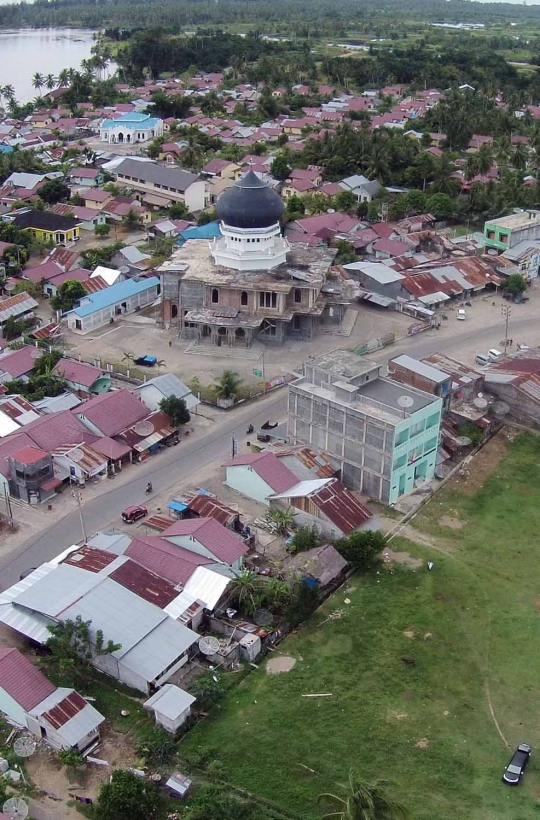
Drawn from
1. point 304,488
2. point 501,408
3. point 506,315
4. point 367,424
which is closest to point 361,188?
point 506,315

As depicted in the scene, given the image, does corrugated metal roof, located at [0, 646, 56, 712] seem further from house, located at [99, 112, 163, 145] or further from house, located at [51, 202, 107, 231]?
house, located at [99, 112, 163, 145]

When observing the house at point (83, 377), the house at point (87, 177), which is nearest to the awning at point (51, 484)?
the house at point (83, 377)

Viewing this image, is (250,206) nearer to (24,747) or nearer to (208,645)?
(208,645)

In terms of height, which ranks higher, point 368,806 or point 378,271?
point 368,806

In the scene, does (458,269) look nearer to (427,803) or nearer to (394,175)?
(394,175)

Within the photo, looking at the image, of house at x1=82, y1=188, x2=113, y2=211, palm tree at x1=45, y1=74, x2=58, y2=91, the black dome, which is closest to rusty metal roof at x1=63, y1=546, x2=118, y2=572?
the black dome

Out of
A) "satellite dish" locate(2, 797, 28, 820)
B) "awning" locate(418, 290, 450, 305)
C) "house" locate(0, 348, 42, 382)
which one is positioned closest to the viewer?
"satellite dish" locate(2, 797, 28, 820)

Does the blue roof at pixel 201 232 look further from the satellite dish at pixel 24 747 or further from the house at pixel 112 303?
the satellite dish at pixel 24 747
